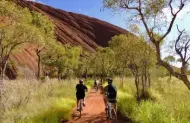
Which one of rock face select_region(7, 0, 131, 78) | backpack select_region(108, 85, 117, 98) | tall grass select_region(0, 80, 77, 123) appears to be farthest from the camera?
rock face select_region(7, 0, 131, 78)

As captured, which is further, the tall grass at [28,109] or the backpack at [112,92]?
A: the backpack at [112,92]

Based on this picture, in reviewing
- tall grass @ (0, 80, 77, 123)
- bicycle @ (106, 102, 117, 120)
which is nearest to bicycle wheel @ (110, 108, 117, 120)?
bicycle @ (106, 102, 117, 120)

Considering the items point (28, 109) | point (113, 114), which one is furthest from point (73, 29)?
point (28, 109)

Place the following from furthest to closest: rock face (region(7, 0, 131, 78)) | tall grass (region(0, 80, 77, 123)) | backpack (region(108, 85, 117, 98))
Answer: rock face (region(7, 0, 131, 78))
backpack (region(108, 85, 117, 98))
tall grass (region(0, 80, 77, 123))

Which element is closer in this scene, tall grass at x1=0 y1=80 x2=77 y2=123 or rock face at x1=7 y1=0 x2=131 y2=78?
tall grass at x1=0 y1=80 x2=77 y2=123

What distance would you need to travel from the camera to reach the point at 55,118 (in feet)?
58.5

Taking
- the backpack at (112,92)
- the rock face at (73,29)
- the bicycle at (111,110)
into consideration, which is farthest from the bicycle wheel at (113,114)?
the rock face at (73,29)

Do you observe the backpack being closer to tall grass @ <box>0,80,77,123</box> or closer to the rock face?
tall grass @ <box>0,80,77,123</box>

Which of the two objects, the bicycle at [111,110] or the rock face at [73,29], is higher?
the rock face at [73,29]

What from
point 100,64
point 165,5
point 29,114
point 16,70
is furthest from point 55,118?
point 100,64

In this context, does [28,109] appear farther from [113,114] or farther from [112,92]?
[113,114]

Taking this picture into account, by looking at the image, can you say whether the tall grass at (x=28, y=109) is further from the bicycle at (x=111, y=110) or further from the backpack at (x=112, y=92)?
the backpack at (x=112, y=92)

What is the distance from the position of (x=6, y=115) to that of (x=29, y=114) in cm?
194

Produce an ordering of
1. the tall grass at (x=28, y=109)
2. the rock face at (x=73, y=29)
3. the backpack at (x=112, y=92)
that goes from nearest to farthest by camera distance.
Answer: the tall grass at (x=28, y=109) < the backpack at (x=112, y=92) < the rock face at (x=73, y=29)
